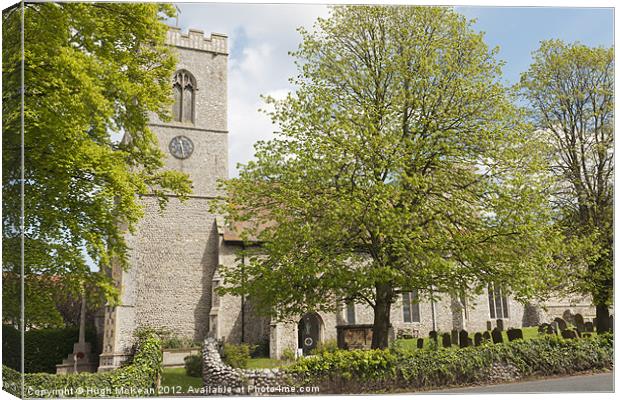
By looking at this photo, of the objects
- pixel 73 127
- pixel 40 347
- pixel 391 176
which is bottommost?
pixel 40 347

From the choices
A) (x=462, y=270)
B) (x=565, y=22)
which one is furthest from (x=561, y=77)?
(x=462, y=270)

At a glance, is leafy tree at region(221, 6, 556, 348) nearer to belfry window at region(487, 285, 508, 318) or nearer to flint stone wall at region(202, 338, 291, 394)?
flint stone wall at region(202, 338, 291, 394)

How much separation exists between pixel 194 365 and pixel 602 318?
11.0 meters

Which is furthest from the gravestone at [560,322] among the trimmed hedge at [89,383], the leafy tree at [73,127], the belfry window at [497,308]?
the leafy tree at [73,127]

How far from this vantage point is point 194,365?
11.3 metres

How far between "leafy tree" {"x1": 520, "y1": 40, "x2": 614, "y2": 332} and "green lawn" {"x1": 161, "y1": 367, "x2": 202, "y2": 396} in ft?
31.9

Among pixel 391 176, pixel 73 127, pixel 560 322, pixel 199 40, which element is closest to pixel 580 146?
pixel 391 176

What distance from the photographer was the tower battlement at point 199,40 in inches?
495

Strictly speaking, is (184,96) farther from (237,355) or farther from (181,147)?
(237,355)

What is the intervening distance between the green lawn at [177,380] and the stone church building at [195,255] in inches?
132

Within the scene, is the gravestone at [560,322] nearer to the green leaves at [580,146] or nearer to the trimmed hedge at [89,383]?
the green leaves at [580,146]

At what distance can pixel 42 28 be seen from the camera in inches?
392

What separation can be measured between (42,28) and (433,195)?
359 inches

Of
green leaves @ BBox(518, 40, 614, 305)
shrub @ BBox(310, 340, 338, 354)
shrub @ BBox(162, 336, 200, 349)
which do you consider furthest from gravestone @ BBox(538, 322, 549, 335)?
shrub @ BBox(162, 336, 200, 349)
